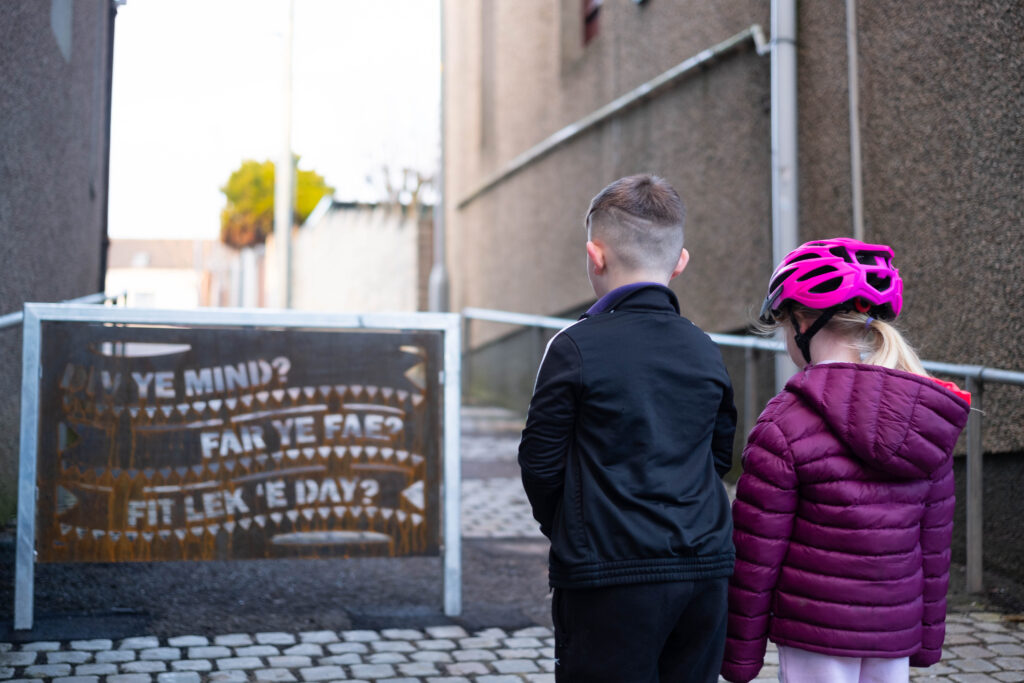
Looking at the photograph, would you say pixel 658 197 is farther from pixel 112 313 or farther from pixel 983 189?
pixel 983 189

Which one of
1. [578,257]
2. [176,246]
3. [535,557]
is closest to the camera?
[535,557]

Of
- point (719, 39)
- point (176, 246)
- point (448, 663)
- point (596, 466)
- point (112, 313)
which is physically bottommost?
point (448, 663)

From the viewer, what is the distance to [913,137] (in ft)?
18.5

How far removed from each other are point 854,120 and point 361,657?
4.12m

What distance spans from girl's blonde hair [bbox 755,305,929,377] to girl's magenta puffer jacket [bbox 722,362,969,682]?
0.25ft

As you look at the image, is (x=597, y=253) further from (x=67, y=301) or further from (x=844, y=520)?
(x=67, y=301)

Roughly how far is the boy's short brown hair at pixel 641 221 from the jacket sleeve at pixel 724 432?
30cm

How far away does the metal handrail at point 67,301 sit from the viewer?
4.52 m

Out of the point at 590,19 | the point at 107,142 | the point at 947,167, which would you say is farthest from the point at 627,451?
the point at 590,19

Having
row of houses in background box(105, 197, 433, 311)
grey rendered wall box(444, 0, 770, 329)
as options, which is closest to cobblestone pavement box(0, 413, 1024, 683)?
grey rendered wall box(444, 0, 770, 329)

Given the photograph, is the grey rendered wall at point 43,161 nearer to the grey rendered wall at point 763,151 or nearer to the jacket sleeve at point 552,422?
the jacket sleeve at point 552,422

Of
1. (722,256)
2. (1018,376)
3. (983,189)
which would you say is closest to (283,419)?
(1018,376)

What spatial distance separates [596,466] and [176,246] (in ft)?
275

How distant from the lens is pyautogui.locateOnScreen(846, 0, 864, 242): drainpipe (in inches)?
241
